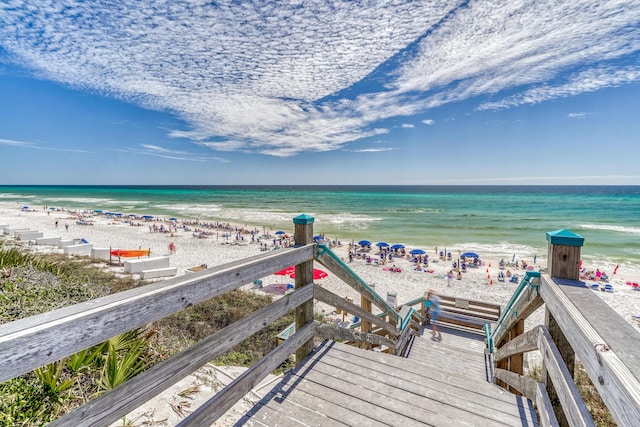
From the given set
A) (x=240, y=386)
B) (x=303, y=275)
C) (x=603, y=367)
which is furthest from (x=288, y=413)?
(x=603, y=367)

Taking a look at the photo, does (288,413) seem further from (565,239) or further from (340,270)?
(565,239)

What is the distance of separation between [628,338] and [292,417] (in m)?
2.00

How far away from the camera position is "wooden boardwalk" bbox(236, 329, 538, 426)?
2.14 metres

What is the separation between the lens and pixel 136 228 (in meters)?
31.2

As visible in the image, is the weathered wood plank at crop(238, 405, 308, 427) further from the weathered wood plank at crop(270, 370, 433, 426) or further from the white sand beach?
the white sand beach

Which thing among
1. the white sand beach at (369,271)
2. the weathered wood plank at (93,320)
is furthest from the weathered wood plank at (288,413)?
the white sand beach at (369,271)

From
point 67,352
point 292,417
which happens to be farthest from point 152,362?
point 67,352

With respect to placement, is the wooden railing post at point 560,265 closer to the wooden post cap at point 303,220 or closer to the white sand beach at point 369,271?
the wooden post cap at point 303,220

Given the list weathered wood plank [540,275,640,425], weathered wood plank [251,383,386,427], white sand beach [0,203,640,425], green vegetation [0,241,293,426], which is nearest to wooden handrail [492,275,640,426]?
weathered wood plank [540,275,640,425]

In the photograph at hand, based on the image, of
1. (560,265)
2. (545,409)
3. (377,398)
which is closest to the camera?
(545,409)

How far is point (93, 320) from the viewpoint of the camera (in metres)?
1.18

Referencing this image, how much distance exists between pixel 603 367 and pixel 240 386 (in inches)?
77.4

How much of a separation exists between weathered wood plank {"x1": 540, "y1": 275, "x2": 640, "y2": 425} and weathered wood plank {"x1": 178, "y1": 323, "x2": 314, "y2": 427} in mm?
1877

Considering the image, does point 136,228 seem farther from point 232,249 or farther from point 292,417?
point 292,417
